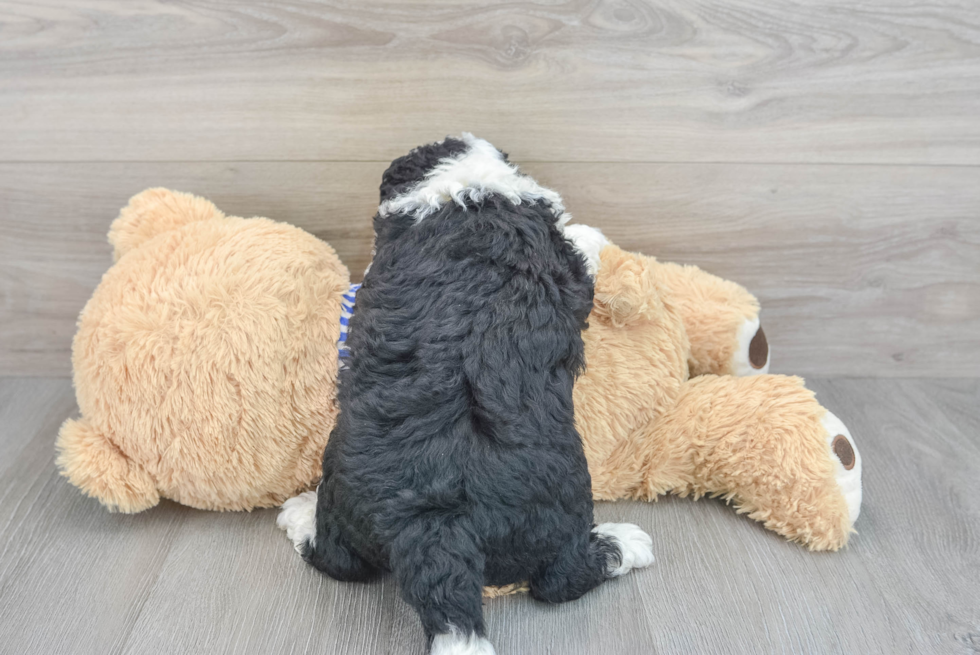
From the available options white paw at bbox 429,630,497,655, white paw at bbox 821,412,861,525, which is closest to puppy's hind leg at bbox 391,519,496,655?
white paw at bbox 429,630,497,655

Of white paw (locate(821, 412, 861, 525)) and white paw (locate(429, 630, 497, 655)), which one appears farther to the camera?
white paw (locate(821, 412, 861, 525))

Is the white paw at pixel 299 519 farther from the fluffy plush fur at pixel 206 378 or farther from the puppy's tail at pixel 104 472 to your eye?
the puppy's tail at pixel 104 472

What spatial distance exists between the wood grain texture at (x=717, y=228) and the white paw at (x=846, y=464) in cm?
39

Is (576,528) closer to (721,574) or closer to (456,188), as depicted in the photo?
(721,574)

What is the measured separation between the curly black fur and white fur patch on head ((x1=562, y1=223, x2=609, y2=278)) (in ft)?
0.09

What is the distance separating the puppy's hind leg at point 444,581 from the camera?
721mm

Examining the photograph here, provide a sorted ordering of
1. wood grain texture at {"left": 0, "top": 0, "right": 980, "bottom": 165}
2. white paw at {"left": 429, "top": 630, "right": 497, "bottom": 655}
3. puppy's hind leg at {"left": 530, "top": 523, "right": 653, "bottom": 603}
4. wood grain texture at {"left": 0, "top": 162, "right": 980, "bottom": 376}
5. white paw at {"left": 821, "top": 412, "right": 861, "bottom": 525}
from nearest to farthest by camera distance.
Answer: white paw at {"left": 429, "top": 630, "right": 497, "bottom": 655}
puppy's hind leg at {"left": 530, "top": 523, "right": 653, "bottom": 603}
white paw at {"left": 821, "top": 412, "right": 861, "bottom": 525}
wood grain texture at {"left": 0, "top": 0, "right": 980, "bottom": 165}
wood grain texture at {"left": 0, "top": 162, "right": 980, "bottom": 376}

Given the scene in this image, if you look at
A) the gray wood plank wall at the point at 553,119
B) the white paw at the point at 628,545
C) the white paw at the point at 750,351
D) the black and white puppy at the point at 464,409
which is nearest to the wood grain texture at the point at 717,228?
the gray wood plank wall at the point at 553,119

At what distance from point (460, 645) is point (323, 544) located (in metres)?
0.26

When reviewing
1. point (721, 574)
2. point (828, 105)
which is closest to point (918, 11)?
point (828, 105)

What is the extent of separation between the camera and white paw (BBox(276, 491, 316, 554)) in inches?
38.0

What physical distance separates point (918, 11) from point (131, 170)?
1.31 m

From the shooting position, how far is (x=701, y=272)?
4.02ft

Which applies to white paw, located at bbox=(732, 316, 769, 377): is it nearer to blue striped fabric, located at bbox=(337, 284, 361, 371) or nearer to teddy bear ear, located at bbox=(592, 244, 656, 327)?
teddy bear ear, located at bbox=(592, 244, 656, 327)
